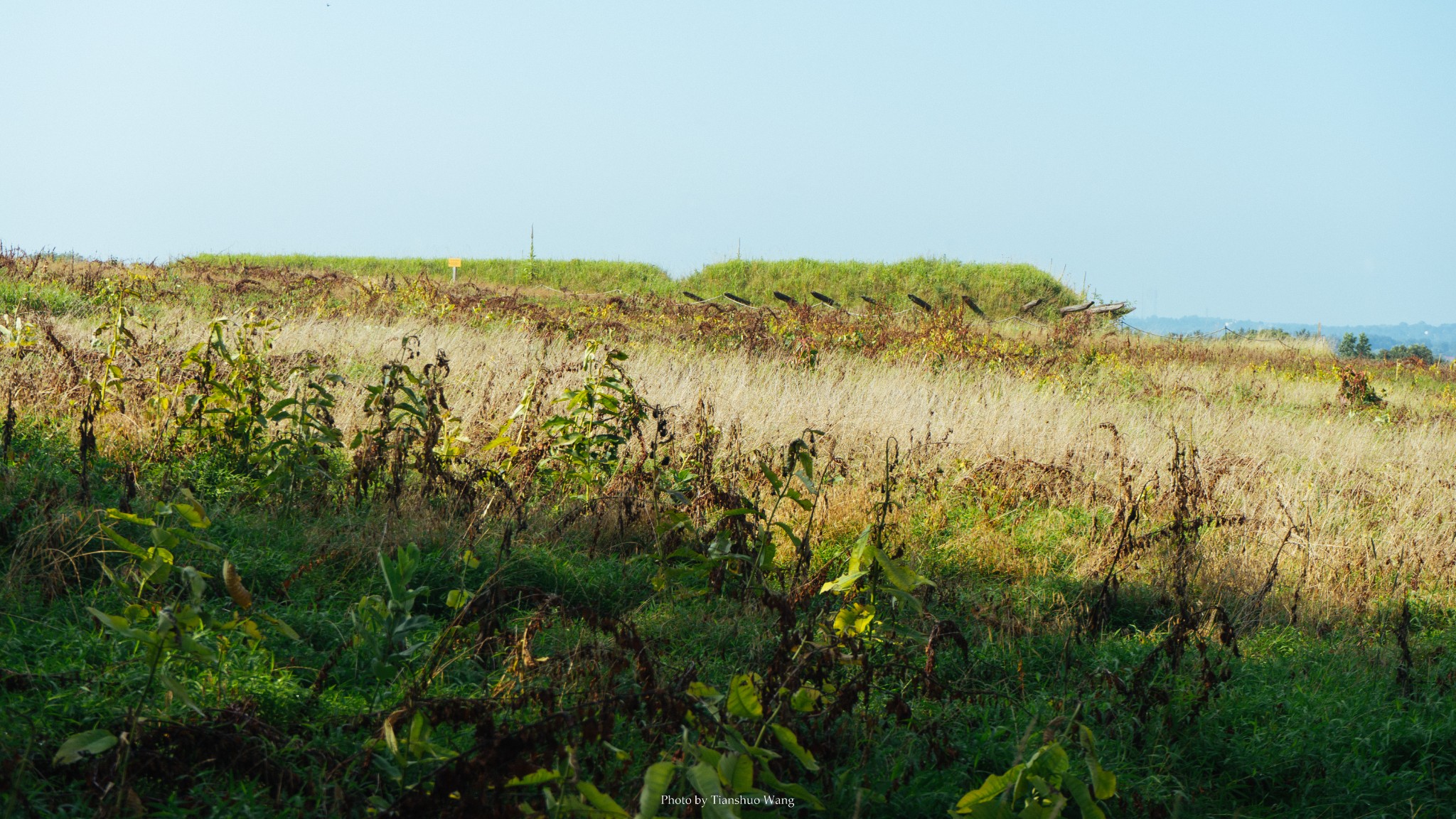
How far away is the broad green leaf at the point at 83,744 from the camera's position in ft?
6.39

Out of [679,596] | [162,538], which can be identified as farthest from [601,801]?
[679,596]

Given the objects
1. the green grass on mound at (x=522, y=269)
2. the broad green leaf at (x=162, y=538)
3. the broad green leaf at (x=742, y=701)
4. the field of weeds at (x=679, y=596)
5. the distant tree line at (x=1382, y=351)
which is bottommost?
the field of weeds at (x=679, y=596)

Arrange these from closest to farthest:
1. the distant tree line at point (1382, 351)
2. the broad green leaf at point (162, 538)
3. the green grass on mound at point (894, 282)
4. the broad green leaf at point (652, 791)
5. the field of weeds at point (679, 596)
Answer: the broad green leaf at point (652, 791)
the field of weeds at point (679, 596)
the broad green leaf at point (162, 538)
the distant tree line at point (1382, 351)
the green grass on mound at point (894, 282)

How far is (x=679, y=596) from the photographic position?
3.91 metres

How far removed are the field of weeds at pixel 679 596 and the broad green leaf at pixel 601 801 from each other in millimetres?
15

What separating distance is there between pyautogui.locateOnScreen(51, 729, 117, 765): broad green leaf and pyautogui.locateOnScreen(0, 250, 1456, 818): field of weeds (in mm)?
28

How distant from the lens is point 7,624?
10.1 feet

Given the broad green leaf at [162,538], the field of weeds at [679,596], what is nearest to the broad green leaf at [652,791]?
the field of weeds at [679,596]

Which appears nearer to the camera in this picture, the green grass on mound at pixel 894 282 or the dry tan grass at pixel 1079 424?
the dry tan grass at pixel 1079 424

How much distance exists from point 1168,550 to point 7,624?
5.33 m

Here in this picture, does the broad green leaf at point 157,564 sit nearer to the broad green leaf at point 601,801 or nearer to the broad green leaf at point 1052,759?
the broad green leaf at point 601,801

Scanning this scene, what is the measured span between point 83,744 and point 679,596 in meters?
2.26

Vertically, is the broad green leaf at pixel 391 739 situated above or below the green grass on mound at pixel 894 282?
below

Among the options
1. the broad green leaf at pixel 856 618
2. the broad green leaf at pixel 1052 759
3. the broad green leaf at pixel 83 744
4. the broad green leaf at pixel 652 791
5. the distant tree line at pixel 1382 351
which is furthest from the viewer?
the distant tree line at pixel 1382 351
